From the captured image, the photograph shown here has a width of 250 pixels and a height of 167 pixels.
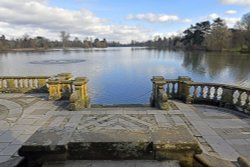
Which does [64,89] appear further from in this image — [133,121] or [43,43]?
[43,43]

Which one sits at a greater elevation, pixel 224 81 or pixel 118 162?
pixel 118 162

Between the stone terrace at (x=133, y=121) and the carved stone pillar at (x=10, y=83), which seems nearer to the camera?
the stone terrace at (x=133, y=121)

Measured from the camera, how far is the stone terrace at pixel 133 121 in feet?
16.1

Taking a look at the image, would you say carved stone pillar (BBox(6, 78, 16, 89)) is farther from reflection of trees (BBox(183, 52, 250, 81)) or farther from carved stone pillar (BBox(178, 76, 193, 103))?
reflection of trees (BBox(183, 52, 250, 81))

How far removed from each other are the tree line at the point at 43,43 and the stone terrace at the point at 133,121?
88.9 meters

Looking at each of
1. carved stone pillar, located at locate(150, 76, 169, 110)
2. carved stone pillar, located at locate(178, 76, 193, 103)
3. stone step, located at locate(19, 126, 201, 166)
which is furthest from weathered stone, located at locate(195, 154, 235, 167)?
carved stone pillar, located at locate(178, 76, 193, 103)

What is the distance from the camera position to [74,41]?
451ft

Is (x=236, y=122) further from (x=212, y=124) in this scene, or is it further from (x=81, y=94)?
(x=81, y=94)

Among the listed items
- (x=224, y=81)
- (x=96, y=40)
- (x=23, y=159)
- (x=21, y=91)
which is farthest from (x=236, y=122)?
(x=96, y=40)

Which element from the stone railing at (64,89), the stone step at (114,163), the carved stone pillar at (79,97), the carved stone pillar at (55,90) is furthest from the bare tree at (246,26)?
the stone step at (114,163)

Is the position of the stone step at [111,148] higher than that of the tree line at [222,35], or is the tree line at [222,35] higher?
the tree line at [222,35]

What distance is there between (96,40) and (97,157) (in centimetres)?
15333

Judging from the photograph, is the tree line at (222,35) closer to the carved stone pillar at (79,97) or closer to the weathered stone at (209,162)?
the carved stone pillar at (79,97)

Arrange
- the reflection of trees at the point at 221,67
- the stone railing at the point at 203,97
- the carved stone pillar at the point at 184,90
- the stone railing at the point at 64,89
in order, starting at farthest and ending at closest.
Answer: the reflection of trees at the point at 221,67 < the carved stone pillar at the point at 184,90 < the stone railing at the point at 64,89 < the stone railing at the point at 203,97
